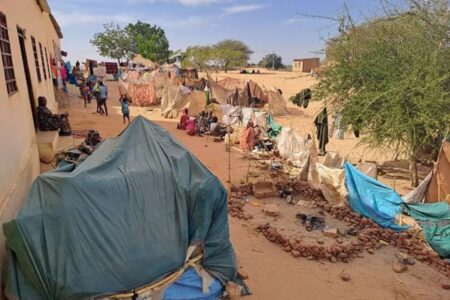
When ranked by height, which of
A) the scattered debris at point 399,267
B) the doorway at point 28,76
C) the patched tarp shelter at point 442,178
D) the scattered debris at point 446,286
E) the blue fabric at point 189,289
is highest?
the doorway at point 28,76

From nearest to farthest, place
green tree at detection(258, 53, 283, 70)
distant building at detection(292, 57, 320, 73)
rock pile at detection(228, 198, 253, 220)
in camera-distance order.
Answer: rock pile at detection(228, 198, 253, 220), distant building at detection(292, 57, 320, 73), green tree at detection(258, 53, 283, 70)

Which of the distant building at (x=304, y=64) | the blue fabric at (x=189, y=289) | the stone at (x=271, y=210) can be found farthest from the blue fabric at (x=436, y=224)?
the distant building at (x=304, y=64)

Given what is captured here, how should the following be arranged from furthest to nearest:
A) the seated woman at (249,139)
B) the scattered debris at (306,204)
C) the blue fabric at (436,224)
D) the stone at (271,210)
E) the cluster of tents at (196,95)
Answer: the cluster of tents at (196,95) < the seated woman at (249,139) < the scattered debris at (306,204) < the stone at (271,210) < the blue fabric at (436,224)

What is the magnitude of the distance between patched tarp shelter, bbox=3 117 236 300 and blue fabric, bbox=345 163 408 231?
145 inches

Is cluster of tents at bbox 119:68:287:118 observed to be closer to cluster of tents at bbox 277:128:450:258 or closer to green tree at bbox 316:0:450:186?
green tree at bbox 316:0:450:186

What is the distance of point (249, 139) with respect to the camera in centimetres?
1167

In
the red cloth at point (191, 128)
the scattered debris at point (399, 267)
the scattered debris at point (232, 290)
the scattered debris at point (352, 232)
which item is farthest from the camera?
the red cloth at point (191, 128)

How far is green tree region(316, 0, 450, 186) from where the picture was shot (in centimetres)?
723

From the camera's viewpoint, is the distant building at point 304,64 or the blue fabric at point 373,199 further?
the distant building at point 304,64

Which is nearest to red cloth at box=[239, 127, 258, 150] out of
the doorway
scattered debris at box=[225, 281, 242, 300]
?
the doorway

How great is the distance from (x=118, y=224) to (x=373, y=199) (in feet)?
16.6

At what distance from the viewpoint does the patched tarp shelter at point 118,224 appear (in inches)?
117

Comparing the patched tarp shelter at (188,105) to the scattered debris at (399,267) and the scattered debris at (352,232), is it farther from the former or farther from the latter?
the scattered debris at (399,267)

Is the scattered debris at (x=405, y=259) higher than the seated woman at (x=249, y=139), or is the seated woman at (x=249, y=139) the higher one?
the seated woman at (x=249, y=139)
